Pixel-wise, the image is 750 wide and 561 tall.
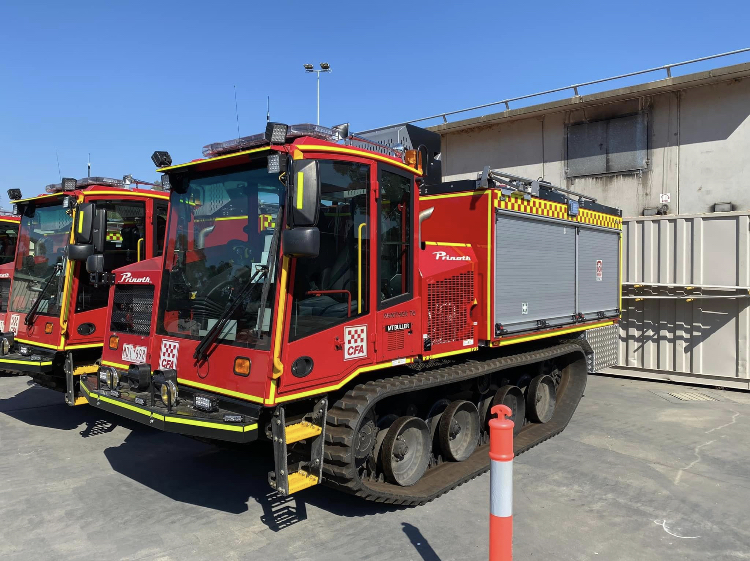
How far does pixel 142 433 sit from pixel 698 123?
10.0 metres

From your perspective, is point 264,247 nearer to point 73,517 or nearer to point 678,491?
point 73,517

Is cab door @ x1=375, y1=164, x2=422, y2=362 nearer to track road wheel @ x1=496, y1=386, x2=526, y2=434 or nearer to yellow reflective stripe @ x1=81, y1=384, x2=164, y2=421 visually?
yellow reflective stripe @ x1=81, y1=384, x2=164, y2=421

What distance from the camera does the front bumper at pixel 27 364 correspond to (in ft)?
20.5

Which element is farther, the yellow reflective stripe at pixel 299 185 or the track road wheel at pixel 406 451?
the track road wheel at pixel 406 451

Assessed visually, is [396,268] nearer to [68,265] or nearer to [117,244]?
[117,244]

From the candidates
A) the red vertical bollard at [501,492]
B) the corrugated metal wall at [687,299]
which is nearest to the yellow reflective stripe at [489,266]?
the red vertical bollard at [501,492]

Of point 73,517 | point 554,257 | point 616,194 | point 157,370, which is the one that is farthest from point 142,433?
point 616,194

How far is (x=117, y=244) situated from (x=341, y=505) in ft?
13.6

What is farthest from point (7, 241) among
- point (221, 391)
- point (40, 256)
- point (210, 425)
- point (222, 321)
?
point (210, 425)

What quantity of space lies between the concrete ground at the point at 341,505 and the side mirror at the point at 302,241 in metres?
2.10

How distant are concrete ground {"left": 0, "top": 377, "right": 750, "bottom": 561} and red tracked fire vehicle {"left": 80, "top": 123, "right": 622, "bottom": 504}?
0.42 m

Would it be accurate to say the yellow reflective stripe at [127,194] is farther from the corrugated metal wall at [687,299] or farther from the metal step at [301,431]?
the corrugated metal wall at [687,299]

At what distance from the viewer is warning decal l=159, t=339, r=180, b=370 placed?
173 inches

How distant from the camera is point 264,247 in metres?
3.95
